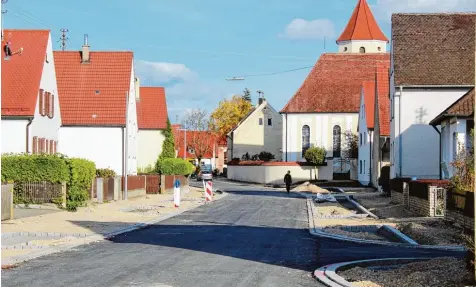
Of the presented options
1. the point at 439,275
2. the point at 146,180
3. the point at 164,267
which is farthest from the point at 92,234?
the point at 146,180

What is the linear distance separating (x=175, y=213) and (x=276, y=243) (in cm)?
1533

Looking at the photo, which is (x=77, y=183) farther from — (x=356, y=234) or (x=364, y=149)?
(x=364, y=149)

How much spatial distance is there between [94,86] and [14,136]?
14.8 m

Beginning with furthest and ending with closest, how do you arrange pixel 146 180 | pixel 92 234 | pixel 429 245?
pixel 146 180, pixel 92 234, pixel 429 245

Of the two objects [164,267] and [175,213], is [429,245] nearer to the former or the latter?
[164,267]

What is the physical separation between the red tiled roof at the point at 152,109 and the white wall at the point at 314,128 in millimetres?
23506

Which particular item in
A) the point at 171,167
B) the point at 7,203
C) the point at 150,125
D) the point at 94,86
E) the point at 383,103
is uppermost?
the point at 94,86

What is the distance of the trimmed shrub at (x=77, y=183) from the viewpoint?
109 ft

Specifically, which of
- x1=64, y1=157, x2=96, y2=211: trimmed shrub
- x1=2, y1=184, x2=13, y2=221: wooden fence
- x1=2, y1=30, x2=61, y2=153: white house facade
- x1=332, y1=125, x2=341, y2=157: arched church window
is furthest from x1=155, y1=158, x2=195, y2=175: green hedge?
x1=332, y1=125, x2=341, y2=157: arched church window

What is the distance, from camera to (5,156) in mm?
33000

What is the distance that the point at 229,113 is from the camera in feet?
405

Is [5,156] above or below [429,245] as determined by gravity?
above

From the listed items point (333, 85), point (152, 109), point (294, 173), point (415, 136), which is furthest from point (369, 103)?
point (415, 136)

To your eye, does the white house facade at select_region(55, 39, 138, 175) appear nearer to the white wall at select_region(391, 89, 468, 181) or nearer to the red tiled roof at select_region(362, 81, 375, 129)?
the white wall at select_region(391, 89, 468, 181)
